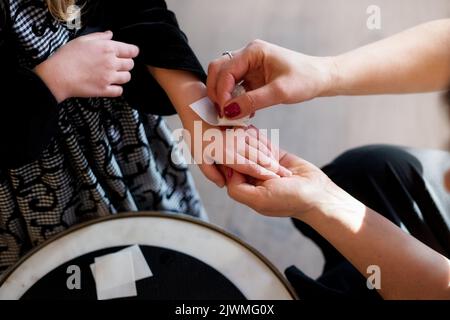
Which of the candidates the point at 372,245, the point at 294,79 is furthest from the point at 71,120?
the point at 372,245

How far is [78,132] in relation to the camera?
0.77 metres

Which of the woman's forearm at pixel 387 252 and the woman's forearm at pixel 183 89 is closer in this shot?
the woman's forearm at pixel 387 252

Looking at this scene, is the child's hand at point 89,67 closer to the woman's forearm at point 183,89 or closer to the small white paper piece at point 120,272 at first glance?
the woman's forearm at point 183,89

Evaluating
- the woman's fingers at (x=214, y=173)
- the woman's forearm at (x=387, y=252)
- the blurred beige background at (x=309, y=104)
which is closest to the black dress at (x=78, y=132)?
the woman's fingers at (x=214, y=173)

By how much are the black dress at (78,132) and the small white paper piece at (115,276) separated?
0.15m

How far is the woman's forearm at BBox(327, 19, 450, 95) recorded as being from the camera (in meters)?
0.85

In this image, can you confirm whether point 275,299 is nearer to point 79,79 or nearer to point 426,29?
point 79,79

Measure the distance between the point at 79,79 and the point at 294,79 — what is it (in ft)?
1.14

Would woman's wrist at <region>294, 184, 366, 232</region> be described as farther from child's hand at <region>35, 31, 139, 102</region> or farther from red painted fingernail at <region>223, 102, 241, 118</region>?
child's hand at <region>35, 31, 139, 102</region>

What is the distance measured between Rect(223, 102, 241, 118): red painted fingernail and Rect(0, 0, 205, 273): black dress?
9cm

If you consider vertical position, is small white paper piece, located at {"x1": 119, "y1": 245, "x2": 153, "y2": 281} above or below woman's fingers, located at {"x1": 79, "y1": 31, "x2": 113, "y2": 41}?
below

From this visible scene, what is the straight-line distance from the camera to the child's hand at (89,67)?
659 mm

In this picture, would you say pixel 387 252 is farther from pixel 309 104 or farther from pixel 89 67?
pixel 309 104

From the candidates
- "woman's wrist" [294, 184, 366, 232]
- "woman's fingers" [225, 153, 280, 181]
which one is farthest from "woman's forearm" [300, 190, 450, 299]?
"woman's fingers" [225, 153, 280, 181]
